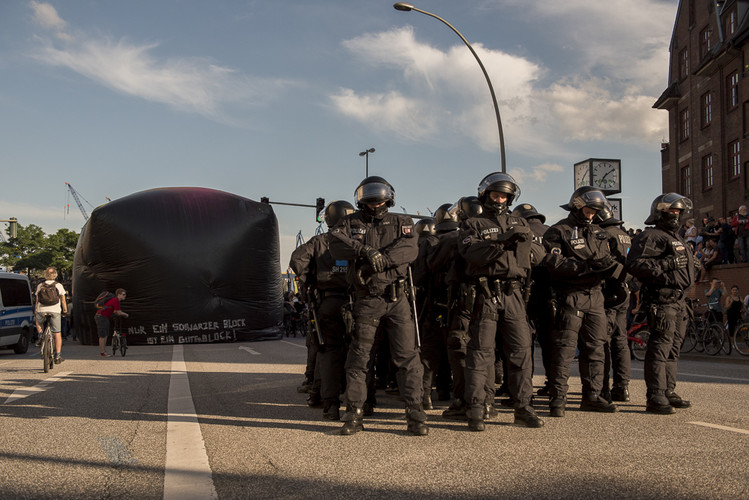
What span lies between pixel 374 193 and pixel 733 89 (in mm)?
28355

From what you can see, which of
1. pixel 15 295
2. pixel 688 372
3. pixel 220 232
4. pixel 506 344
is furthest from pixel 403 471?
pixel 220 232

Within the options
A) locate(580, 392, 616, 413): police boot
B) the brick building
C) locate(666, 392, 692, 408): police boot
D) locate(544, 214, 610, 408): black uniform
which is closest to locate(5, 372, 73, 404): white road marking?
locate(544, 214, 610, 408): black uniform

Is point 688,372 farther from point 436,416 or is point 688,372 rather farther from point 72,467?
point 72,467

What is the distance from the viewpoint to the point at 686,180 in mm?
33531

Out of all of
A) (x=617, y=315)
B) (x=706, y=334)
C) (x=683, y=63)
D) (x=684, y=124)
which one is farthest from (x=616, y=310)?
(x=683, y=63)

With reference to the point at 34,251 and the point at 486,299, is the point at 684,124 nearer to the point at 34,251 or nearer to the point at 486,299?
the point at 486,299

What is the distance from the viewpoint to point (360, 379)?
540cm

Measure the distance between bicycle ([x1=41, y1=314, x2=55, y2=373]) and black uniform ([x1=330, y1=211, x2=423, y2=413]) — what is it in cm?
792

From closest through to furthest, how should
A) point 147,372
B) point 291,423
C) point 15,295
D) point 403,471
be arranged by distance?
point 403,471
point 291,423
point 147,372
point 15,295

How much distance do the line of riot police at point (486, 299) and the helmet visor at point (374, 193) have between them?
0.01 metres

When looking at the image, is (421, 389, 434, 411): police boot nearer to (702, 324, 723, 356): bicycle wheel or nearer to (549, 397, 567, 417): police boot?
(549, 397, 567, 417): police boot

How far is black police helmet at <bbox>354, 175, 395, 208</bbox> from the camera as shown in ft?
18.5

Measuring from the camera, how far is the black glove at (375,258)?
5.16 metres

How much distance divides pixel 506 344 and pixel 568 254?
3.87 ft
